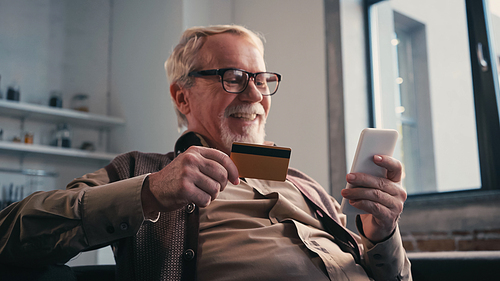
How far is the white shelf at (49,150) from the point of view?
315cm

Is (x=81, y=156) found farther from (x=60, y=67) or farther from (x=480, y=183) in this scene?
(x=480, y=183)

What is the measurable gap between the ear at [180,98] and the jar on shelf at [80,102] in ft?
7.41

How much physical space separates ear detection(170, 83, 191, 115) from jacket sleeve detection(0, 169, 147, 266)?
0.74 meters

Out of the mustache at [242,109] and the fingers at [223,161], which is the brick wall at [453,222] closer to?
the mustache at [242,109]

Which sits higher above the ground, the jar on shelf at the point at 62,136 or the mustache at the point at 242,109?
the jar on shelf at the point at 62,136

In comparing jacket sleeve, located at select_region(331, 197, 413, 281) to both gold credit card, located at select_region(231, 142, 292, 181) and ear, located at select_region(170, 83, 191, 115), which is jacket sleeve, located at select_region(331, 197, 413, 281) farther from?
ear, located at select_region(170, 83, 191, 115)

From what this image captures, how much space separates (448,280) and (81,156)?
304 centimetres

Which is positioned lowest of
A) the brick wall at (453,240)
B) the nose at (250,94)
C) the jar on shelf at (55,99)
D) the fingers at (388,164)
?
the brick wall at (453,240)

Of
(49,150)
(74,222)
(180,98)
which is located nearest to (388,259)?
(74,222)

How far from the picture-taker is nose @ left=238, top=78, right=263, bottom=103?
5.02ft

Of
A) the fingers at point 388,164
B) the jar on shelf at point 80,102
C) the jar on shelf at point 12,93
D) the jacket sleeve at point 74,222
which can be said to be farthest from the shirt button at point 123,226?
the jar on shelf at point 80,102

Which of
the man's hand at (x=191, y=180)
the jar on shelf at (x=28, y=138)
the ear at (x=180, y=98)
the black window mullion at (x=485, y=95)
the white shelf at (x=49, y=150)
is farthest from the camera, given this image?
the jar on shelf at (x=28, y=138)

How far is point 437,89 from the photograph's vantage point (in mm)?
2781

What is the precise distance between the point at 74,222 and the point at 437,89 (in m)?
2.46
